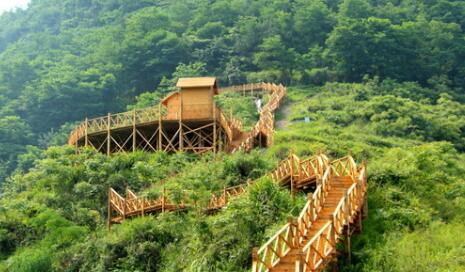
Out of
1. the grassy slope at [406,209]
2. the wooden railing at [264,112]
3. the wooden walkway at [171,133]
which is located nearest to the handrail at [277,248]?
the grassy slope at [406,209]

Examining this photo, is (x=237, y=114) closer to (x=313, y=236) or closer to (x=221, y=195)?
(x=221, y=195)

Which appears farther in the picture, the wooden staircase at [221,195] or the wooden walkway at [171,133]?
the wooden walkway at [171,133]

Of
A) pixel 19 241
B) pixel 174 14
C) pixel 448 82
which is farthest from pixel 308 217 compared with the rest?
pixel 174 14

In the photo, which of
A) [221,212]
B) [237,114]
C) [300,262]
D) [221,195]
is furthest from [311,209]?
[237,114]

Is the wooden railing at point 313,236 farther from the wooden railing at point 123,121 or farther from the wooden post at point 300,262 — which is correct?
the wooden railing at point 123,121

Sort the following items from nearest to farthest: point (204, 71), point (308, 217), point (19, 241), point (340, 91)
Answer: point (308, 217) → point (19, 241) → point (340, 91) → point (204, 71)

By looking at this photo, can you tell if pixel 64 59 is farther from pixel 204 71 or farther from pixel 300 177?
pixel 300 177
